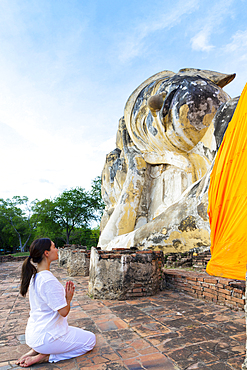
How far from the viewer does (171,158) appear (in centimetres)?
1112

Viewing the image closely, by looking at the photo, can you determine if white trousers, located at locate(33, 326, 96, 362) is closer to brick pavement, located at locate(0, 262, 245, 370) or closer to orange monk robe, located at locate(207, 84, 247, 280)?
brick pavement, located at locate(0, 262, 245, 370)

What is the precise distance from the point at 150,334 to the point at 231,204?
9.16ft

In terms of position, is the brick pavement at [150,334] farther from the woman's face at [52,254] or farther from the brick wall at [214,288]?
the woman's face at [52,254]

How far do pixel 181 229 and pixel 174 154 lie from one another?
14.2 ft

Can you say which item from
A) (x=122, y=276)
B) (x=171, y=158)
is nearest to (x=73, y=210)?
(x=171, y=158)

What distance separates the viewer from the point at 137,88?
42.7 feet

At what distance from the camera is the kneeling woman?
208cm

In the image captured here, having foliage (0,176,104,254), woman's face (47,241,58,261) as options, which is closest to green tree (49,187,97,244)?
foliage (0,176,104,254)

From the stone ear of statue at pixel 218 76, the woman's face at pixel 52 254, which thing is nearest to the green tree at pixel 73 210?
the stone ear of statue at pixel 218 76

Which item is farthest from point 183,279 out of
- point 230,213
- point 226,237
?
point 230,213

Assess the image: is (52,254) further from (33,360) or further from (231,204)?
(231,204)

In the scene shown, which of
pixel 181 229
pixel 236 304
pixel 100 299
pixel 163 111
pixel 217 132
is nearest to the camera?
pixel 236 304

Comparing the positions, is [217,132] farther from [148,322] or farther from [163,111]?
[148,322]

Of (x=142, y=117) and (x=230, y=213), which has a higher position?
(x=142, y=117)
